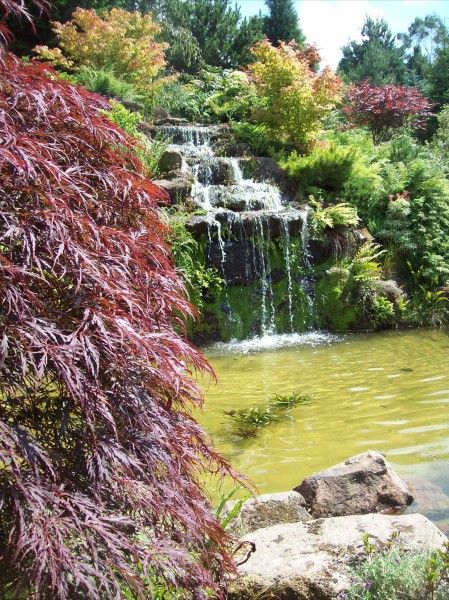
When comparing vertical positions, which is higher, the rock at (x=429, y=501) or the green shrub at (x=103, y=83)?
the green shrub at (x=103, y=83)

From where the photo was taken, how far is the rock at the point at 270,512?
3.19 meters

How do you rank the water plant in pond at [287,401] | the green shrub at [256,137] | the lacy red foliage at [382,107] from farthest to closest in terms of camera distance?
1. the lacy red foliage at [382,107]
2. the green shrub at [256,137]
3. the water plant in pond at [287,401]

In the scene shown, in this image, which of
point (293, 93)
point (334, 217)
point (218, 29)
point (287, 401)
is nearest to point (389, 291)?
point (334, 217)

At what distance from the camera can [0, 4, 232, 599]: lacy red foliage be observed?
5.20 ft

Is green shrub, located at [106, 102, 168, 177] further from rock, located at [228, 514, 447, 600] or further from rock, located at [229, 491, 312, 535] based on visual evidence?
rock, located at [228, 514, 447, 600]

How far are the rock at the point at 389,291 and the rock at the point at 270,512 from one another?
250 inches

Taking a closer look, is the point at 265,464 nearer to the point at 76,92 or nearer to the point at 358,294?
the point at 76,92

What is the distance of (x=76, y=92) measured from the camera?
2.19 meters

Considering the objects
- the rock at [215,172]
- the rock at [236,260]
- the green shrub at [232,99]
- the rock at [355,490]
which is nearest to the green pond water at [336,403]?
the rock at [355,490]

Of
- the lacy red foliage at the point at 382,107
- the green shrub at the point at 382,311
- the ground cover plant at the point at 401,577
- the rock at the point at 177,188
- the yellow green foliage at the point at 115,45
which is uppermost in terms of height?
the yellow green foliage at the point at 115,45

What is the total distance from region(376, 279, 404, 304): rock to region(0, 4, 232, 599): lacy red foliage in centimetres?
746

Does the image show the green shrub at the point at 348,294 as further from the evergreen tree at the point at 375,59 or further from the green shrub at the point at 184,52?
the evergreen tree at the point at 375,59

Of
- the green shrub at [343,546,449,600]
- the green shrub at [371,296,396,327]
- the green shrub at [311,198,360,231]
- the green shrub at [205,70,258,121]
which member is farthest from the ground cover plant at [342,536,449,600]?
the green shrub at [205,70,258,121]

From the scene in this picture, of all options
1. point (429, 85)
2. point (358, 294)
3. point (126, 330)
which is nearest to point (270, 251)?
point (358, 294)
